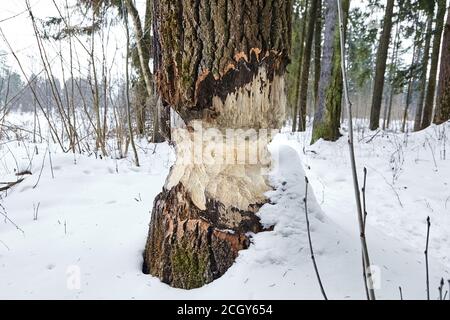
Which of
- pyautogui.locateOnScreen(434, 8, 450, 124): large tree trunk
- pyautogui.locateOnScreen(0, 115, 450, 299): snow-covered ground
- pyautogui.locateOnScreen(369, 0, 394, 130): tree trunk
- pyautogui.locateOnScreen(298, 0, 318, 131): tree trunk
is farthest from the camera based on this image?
pyautogui.locateOnScreen(298, 0, 318, 131): tree trunk

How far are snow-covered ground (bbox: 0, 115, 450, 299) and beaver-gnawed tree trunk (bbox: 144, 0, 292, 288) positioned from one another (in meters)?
0.10

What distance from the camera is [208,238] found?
1315 millimetres

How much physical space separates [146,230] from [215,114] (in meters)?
0.87

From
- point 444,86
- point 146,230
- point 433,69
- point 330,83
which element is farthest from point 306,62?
point 146,230

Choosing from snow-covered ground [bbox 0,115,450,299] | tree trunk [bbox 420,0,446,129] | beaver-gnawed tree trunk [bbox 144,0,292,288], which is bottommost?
snow-covered ground [bbox 0,115,450,299]

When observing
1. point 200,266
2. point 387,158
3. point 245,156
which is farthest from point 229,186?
point 387,158

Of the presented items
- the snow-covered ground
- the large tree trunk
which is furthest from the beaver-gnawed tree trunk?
the large tree trunk

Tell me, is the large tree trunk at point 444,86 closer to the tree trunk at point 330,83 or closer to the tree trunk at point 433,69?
the tree trunk at point 330,83

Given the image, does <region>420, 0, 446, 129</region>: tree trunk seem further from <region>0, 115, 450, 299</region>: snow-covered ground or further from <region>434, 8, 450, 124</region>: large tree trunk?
<region>0, 115, 450, 299</region>: snow-covered ground

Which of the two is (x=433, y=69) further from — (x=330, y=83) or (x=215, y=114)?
(x=215, y=114)

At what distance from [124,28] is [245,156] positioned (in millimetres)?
3065

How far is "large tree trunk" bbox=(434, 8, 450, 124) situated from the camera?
536cm
